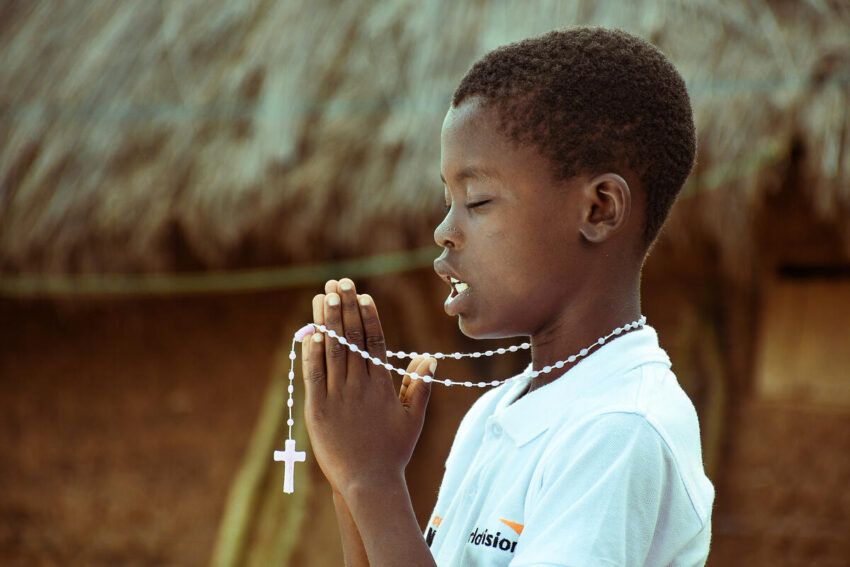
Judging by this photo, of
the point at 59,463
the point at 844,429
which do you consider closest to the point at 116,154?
the point at 59,463

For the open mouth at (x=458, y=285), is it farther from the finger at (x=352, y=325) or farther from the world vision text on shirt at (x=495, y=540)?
the world vision text on shirt at (x=495, y=540)

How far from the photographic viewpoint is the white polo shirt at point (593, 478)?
1147 millimetres

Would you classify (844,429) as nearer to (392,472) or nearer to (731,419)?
(731,419)

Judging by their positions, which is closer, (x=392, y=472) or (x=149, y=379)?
(x=392, y=472)

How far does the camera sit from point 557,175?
1.32m

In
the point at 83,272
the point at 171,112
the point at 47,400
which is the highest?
the point at 171,112

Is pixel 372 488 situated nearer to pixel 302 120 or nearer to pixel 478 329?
pixel 478 329

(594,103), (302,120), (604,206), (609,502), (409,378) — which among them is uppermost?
(302,120)

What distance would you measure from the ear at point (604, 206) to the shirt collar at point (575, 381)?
14cm

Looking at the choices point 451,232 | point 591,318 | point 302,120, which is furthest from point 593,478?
point 302,120

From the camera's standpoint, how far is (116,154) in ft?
13.2

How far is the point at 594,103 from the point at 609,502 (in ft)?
1.64

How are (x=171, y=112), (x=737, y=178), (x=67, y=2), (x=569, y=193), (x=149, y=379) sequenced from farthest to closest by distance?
(x=67, y=2)
(x=149, y=379)
(x=171, y=112)
(x=737, y=178)
(x=569, y=193)

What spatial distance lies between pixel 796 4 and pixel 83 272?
2.86 metres
